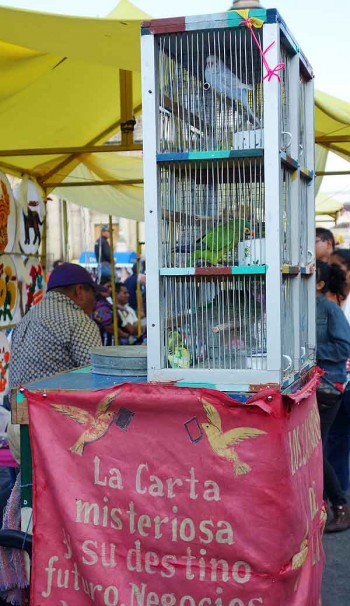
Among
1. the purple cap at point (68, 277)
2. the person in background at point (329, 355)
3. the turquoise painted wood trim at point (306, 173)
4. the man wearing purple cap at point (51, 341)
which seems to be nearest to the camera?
the turquoise painted wood trim at point (306, 173)

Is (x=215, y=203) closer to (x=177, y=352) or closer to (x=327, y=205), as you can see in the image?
(x=177, y=352)

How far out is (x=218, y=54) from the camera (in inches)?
105

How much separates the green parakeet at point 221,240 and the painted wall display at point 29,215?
4.10 m

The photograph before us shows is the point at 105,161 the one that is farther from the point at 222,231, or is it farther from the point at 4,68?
the point at 222,231

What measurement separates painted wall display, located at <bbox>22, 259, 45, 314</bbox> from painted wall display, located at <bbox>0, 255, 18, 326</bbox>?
210 millimetres

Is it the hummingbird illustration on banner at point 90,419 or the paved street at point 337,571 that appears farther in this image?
the paved street at point 337,571

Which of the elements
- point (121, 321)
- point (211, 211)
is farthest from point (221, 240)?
point (121, 321)

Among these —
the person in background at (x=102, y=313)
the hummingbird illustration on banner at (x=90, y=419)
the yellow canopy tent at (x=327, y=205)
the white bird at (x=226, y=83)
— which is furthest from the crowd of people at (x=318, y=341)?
the yellow canopy tent at (x=327, y=205)

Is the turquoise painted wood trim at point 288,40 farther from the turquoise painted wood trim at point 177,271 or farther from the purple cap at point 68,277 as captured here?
the purple cap at point 68,277

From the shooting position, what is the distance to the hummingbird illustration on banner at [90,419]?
260 cm

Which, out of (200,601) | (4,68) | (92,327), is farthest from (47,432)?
(4,68)

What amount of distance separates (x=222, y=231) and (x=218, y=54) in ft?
2.08

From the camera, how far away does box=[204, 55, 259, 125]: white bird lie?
2.65 meters

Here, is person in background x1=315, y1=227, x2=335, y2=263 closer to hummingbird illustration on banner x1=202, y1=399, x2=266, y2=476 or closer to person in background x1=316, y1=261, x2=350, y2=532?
person in background x1=316, y1=261, x2=350, y2=532
